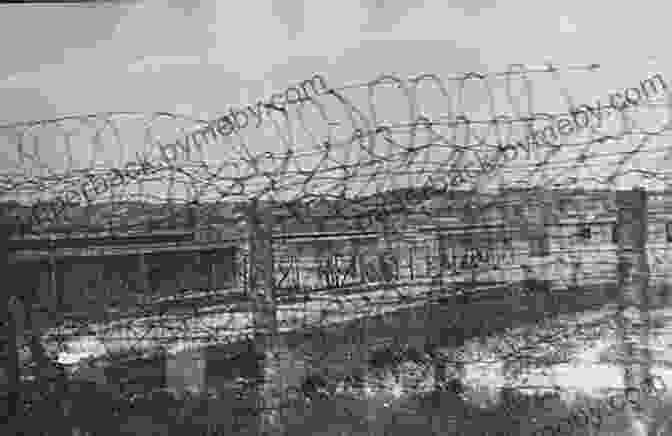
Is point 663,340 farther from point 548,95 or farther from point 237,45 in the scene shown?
point 237,45

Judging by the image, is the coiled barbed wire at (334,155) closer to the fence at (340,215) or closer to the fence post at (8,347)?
the fence at (340,215)

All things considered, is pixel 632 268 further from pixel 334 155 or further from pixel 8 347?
pixel 8 347

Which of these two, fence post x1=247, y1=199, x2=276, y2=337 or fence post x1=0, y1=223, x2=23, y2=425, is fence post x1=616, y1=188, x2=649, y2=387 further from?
fence post x1=0, y1=223, x2=23, y2=425

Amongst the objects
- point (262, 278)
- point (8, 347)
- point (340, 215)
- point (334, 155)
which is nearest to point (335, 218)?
point (340, 215)

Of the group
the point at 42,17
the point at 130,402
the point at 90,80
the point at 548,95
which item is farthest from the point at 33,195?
the point at 548,95

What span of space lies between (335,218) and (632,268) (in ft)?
3.24

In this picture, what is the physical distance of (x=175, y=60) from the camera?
2.40m

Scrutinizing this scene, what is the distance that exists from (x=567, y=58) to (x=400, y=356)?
1.14 meters

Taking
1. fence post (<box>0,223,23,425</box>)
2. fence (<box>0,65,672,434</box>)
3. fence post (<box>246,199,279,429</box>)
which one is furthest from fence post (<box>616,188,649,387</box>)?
fence post (<box>0,223,23,425</box>)

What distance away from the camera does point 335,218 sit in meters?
2.34

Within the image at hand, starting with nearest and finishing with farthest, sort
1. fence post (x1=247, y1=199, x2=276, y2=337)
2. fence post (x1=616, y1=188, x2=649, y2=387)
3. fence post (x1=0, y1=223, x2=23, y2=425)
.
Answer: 1. fence post (x1=616, y1=188, x2=649, y2=387)
2. fence post (x1=247, y1=199, x2=276, y2=337)
3. fence post (x1=0, y1=223, x2=23, y2=425)

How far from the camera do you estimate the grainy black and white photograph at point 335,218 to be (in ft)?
7.27

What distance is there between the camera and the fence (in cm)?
222

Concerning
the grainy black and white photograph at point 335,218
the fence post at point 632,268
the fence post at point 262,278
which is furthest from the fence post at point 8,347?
the fence post at point 632,268
